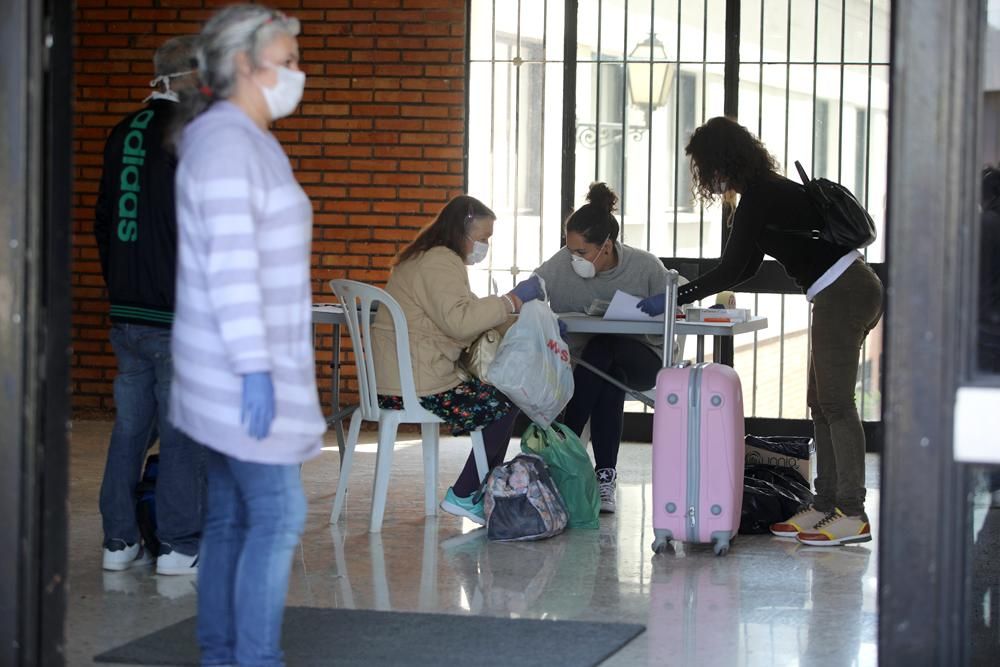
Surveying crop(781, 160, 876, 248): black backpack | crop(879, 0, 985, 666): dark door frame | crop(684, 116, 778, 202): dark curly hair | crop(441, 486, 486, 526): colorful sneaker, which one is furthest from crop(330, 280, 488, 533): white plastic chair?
crop(879, 0, 985, 666): dark door frame

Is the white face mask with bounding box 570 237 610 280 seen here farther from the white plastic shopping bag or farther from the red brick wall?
the red brick wall

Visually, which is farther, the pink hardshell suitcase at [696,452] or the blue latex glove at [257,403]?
the pink hardshell suitcase at [696,452]

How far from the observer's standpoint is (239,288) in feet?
7.85

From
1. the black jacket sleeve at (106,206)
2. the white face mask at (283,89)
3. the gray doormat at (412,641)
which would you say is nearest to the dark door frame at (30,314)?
the white face mask at (283,89)

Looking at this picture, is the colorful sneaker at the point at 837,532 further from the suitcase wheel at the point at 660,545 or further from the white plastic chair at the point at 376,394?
the white plastic chair at the point at 376,394

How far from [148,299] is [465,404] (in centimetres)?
126

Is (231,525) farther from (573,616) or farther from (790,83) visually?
(790,83)

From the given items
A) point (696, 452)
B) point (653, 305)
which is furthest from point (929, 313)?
point (653, 305)

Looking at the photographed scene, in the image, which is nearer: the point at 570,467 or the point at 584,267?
the point at 570,467

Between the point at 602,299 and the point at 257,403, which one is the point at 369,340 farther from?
the point at 257,403

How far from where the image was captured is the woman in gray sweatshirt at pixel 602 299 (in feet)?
16.9

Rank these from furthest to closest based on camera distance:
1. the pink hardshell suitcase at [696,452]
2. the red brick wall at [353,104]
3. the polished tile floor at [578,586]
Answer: the red brick wall at [353,104] < the pink hardshell suitcase at [696,452] < the polished tile floor at [578,586]

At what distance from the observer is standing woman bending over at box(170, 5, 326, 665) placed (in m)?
2.40

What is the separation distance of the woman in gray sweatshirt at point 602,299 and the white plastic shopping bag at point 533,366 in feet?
1.82
